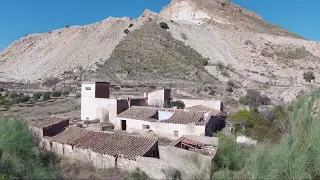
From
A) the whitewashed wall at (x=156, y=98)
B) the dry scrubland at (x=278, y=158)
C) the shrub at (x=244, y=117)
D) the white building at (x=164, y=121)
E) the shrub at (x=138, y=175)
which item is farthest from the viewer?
the whitewashed wall at (x=156, y=98)

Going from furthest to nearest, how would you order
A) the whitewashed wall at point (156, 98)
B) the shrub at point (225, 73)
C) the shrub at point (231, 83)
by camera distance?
the shrub at point (225, 73)
the shrub at point (231, 83)
the whitewashed wall at point (156, 98)

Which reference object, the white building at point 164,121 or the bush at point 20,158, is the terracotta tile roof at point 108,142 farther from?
the white building at point 164,121

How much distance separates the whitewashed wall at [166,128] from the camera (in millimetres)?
19498

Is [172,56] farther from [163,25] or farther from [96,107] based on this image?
[96,107]

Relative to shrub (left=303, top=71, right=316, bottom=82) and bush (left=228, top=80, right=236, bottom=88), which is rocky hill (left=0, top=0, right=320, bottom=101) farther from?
shrub (left=303, top=71, right=316, bottom=82)

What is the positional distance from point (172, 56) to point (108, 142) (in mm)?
40521

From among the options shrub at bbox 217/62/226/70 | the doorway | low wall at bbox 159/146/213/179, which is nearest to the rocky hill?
shrub at bbox 217/62/226/70

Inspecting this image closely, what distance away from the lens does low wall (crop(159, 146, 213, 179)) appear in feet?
31.2

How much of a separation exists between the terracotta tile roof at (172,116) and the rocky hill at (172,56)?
61.7 ft

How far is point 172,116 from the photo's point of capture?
21609 mm

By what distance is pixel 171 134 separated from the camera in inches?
814

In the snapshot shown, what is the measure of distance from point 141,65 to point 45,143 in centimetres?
3439

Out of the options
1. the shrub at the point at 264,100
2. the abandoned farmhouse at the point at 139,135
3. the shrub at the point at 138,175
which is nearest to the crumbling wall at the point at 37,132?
the abandoned farmhouse at the point at 139,135

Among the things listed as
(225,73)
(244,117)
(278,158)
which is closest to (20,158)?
(278,158)
